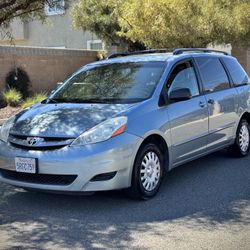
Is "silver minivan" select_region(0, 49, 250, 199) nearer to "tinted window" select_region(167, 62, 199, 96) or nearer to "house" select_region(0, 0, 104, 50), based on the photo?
"tinted window" select_region(167, 62, 199, 96)

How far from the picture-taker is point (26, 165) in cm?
557

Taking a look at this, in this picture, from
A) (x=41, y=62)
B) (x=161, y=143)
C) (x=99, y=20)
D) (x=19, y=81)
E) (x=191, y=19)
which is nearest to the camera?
(x=161, y=143)

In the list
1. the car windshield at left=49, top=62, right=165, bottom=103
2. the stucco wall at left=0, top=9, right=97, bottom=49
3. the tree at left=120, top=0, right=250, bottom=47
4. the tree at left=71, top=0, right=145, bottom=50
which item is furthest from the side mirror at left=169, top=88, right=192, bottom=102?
the stucco wall at left=0, top=9, right=97, bottom=49

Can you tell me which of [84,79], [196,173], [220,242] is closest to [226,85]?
[196,173]

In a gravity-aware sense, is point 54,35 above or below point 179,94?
above

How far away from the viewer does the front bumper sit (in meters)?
5.38

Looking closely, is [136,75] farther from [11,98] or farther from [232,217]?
[11,98]

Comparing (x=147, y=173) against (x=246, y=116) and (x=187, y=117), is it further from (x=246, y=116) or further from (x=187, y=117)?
(x=246, y=116)

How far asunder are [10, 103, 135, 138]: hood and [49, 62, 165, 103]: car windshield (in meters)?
0.27

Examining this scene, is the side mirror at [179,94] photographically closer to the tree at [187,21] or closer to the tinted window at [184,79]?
the tinted window at [184,79]

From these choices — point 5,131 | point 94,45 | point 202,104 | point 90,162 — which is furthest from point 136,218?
point 94,45

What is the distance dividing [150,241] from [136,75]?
2.53 m

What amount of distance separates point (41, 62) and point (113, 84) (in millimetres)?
12140

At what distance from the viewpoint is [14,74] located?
16781 millimetres
